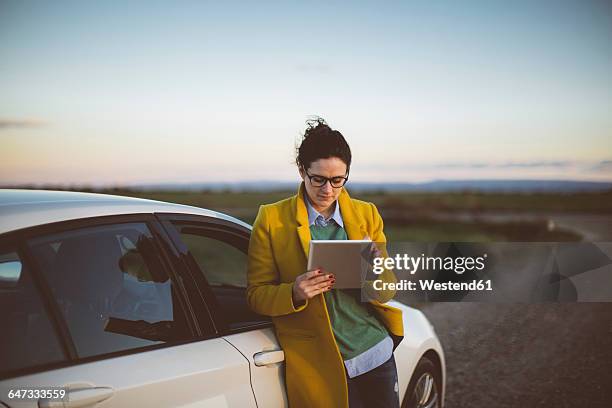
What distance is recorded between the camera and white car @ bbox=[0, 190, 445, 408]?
257cm

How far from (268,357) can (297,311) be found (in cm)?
25

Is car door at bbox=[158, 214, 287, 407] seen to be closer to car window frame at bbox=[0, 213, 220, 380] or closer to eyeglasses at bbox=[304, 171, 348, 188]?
car window frame at bbox=[0, 213, 220, 380]

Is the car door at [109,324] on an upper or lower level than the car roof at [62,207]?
lower

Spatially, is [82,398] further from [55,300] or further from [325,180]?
[325,180]

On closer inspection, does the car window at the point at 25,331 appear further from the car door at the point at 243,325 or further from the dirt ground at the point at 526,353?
the dirt ground at the point at 526,353

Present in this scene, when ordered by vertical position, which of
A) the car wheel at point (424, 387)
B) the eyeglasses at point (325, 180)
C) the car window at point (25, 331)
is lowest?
the car wheel at point (424, 387)

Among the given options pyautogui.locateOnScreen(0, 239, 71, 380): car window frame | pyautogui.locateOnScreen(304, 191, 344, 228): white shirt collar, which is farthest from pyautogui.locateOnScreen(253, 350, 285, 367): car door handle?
pyautogui.locateOnScreen(0, 239, 71, 380): car window frame

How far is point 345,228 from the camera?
3.60 m

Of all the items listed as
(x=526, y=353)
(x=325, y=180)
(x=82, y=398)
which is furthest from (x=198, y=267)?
(x=526, y=353)

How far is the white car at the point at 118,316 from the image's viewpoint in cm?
257

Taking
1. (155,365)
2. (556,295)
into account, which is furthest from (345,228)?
(556,295)

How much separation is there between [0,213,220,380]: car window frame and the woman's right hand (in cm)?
41

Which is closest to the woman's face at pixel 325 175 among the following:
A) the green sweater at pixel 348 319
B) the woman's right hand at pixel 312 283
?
the green sweater at pixel 348 319

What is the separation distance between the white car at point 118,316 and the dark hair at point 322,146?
0.54 m
